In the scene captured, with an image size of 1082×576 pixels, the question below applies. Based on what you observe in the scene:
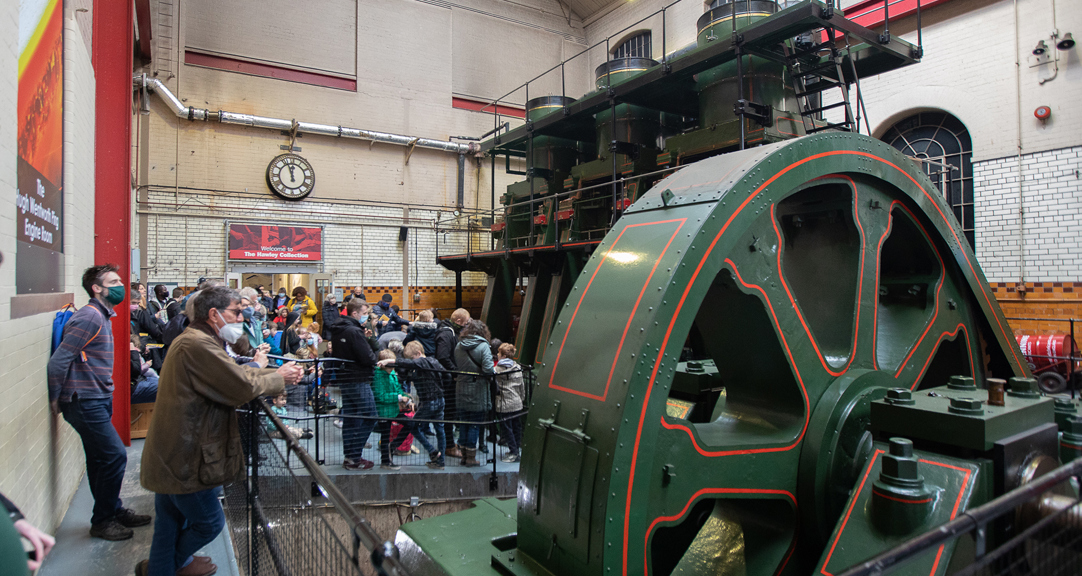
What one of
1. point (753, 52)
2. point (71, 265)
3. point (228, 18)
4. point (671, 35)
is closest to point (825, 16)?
point (753, 52)

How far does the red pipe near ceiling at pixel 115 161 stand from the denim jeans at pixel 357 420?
6.60ft

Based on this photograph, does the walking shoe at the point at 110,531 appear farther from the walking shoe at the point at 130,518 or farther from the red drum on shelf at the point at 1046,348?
the red drum on shelf at the point at 1046,348

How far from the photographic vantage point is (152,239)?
43.1 feet

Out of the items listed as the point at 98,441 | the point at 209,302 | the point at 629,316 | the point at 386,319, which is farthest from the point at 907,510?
the point at 386,319

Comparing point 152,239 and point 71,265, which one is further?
point 152,239

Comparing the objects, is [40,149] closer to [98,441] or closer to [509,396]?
[98,441]

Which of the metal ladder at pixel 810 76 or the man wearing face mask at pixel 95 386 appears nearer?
the man wearing face mask at pixel 95 386

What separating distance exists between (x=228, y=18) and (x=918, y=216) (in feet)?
51.6

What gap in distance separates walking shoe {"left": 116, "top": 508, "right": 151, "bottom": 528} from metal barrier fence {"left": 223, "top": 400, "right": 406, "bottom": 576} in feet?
1.74

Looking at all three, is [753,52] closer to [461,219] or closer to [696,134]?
[696,134]

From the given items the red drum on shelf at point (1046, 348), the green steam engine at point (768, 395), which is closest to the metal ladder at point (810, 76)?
the red drum on shelf at point (1046, 348)

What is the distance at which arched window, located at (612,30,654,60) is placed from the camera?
17.7m

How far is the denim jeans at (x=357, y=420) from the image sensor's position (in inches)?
221

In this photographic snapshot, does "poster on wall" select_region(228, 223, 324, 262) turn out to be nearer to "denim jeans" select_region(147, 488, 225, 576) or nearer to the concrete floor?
the concrete floor
